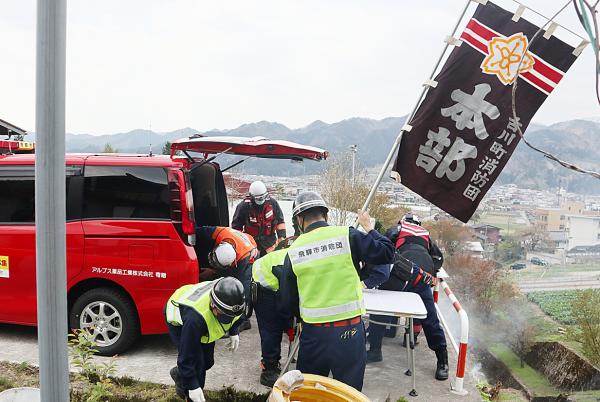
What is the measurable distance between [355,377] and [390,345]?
2395 millimetres

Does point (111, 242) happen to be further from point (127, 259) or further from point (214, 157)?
point (214, 157)

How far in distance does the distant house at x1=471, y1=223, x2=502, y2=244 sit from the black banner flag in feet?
208

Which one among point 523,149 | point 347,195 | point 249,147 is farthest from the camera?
point 523,149

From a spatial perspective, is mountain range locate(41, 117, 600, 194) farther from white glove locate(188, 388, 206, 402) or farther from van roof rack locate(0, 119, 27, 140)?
white glove locate(188, 388, 206, 402)

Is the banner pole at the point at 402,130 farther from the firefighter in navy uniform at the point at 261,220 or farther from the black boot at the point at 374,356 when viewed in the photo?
the firefighter in navy uniform at the point at 261,220

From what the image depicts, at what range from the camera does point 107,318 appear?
5.12 meters

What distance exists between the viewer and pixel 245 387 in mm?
4719

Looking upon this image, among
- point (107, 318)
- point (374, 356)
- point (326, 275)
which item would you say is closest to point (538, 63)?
point (326, 275)

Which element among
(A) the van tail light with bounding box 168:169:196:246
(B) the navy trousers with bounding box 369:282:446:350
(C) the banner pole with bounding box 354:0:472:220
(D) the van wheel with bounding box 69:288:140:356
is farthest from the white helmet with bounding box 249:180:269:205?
(C) the banner pole with bounding box 354:0:472:220

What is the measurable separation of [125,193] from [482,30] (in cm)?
376

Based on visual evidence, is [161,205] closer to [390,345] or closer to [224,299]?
[224,299]

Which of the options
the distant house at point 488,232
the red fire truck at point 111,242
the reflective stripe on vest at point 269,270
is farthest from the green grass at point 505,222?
the reflective stripe on vest at point 269,270

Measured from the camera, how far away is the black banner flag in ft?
14.5

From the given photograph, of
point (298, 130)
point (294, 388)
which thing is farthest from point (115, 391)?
point (298, 130)
